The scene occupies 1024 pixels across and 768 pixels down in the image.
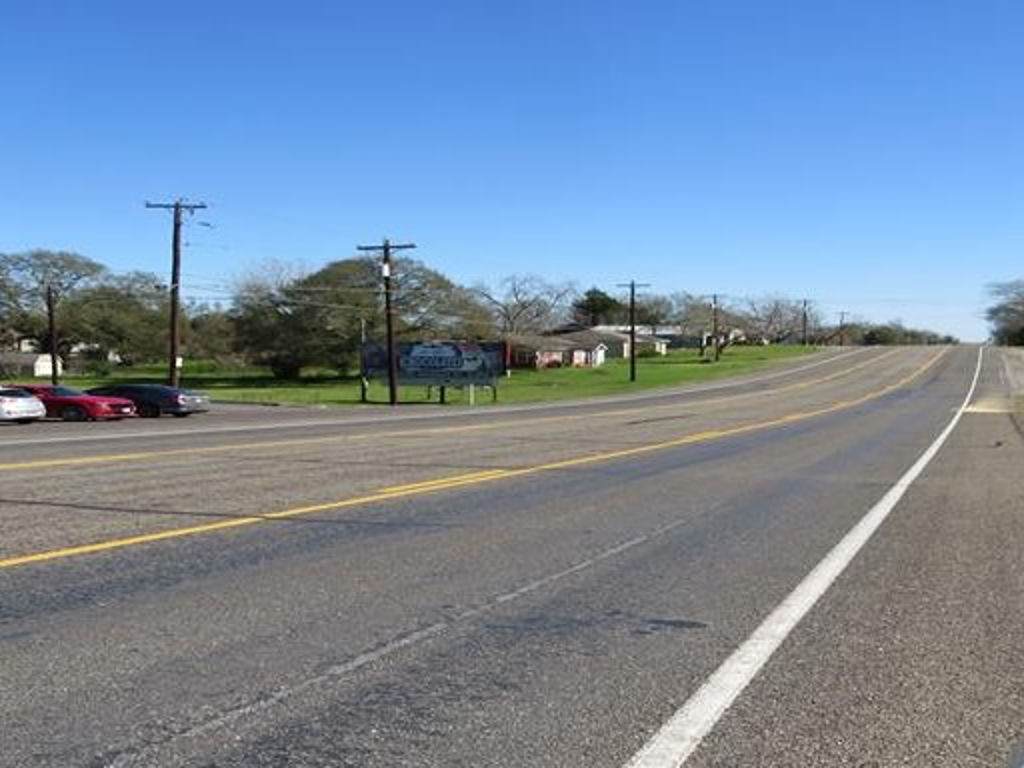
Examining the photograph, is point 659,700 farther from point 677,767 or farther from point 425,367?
point 425,367

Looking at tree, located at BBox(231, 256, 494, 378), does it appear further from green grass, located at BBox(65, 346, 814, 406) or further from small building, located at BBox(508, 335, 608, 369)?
small building, located at BBox(508, 335, 608, 369)

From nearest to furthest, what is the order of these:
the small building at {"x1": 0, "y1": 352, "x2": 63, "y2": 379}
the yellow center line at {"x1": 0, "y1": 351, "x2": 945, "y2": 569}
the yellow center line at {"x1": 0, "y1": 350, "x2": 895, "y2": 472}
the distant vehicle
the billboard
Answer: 1. the yellow center line at {"x1": 0, "y1": 351, "x2": 945, "y2": 569}
2. the yellow center line at {"x1": 0, "y1": 350, "x2": 895, "y2": 472}
3. the distant vehicle
4. the billboard
5. the small building at {"x1": 0, "y1": 352, "x2": 63, "y2": 379}

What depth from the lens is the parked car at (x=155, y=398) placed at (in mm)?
48750

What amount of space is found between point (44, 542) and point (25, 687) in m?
4.57

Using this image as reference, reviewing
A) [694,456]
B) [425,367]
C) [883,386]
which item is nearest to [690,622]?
[694,456]

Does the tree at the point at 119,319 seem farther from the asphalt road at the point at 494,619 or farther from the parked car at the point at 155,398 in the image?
the asphalt road at the point at 494,619

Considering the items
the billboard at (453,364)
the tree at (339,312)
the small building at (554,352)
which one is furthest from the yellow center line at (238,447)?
the small building at (554,352)

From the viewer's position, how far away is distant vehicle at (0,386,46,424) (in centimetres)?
4109

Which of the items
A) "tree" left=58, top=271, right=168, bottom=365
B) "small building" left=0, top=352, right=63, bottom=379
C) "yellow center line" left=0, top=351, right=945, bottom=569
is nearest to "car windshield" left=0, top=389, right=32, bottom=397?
"yellow center line" left=0, top=351, right=945, bottom=569

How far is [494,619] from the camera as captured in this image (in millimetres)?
7422

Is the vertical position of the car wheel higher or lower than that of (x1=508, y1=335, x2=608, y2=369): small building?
lower

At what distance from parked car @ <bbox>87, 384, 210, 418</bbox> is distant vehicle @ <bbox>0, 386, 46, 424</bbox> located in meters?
5.69

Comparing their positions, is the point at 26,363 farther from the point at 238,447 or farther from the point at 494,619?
the point at 494,619

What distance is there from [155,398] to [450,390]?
36584 mm
